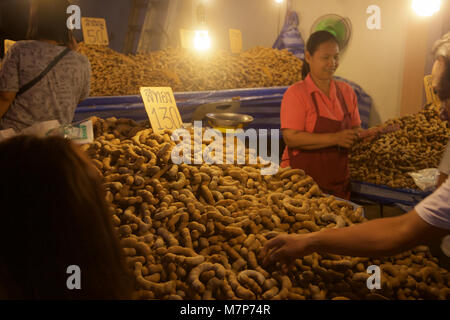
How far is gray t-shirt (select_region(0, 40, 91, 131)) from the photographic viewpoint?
6.70ft

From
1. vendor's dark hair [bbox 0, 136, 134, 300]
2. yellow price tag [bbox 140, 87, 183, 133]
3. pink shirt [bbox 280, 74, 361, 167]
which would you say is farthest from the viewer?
pink shirt [bbox 280, 74, 361, 167]

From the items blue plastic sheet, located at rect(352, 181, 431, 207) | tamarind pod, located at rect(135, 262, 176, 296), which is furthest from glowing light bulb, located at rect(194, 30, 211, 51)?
tamarind pod, located at rect(135, 262, 176, 296)

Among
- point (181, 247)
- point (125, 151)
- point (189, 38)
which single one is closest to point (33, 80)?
→ point (125, 151)

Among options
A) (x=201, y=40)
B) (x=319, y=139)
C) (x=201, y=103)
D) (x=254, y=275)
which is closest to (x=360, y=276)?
(x=254, y=275)

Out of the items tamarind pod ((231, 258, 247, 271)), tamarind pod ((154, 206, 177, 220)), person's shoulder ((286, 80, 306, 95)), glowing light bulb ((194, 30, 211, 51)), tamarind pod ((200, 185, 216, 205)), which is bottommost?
tamarind pod ((231, 258, 247, 271))

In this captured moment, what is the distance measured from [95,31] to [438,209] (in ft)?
15.6

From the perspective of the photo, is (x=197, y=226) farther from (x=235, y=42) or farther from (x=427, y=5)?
(x=235, y=42)

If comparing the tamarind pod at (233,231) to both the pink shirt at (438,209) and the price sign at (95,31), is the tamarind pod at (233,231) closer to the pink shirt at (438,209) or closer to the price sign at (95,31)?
the pink shirt at (438,209)

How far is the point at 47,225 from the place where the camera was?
68 centimetres

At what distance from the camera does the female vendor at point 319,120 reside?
8.64ft

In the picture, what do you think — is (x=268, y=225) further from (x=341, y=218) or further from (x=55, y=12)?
(x=55, y=12)

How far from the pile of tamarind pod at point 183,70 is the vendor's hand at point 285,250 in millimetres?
3151

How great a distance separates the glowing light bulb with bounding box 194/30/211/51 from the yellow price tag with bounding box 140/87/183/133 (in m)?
2.90

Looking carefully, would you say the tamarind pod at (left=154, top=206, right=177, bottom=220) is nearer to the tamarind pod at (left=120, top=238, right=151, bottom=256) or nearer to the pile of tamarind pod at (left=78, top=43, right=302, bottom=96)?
the tamarind pod at (left=120, top=238, right=151, bottom=256)
